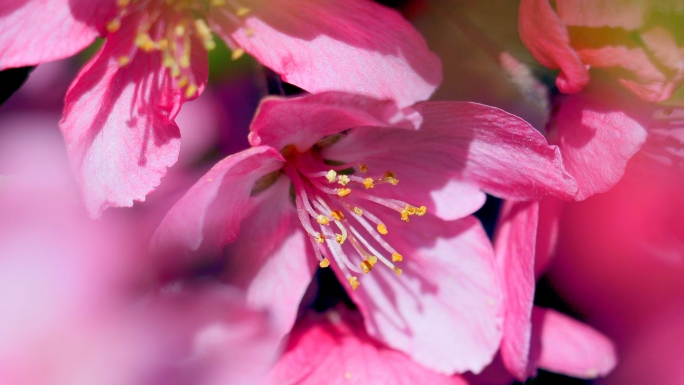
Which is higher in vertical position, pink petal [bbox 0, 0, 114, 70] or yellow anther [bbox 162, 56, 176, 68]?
pink petal [bbox 0, 0, 114, 70]

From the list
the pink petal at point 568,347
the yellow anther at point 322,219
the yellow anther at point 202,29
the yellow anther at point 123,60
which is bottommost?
the pink petal at point 568,347

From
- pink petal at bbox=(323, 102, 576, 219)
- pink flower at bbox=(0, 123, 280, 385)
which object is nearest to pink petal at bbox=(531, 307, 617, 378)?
pink petal at bbox=(323, 102, 576, 219)

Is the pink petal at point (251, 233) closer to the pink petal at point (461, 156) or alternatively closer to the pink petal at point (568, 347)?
the pink petal at point (461, 156)

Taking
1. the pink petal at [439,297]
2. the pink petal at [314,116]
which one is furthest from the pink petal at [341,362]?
the pink petal at [314,116]

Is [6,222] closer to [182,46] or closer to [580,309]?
[182,46]

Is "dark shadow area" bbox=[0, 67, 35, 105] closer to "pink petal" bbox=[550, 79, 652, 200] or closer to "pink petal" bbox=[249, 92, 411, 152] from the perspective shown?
"pink petal" bbox=[249, 92, 411, 152]

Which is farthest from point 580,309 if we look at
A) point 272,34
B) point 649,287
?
point 272,34
